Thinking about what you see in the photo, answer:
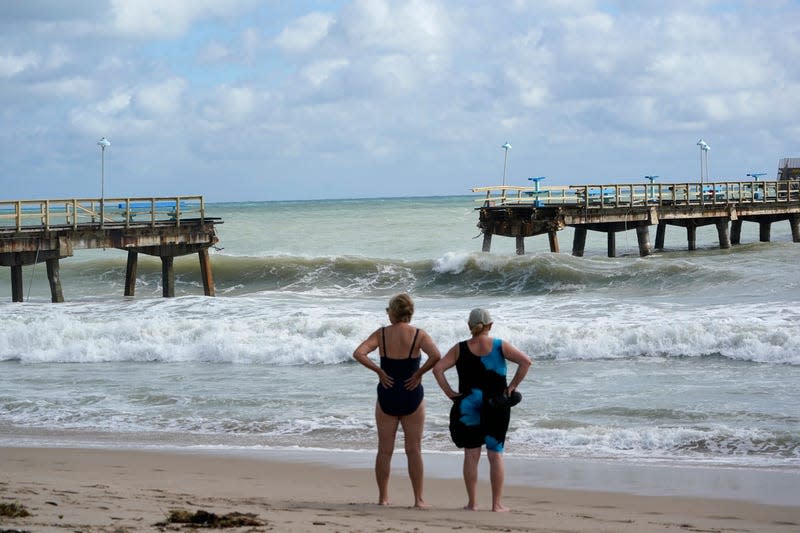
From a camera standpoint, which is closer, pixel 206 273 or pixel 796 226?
pixel 206 273

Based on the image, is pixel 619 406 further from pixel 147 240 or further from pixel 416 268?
pixel 416 268

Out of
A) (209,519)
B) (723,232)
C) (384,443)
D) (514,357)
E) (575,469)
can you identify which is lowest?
(575,469)

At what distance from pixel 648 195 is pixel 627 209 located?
2.21 metres

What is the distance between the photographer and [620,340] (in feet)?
54.9

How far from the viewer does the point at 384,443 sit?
680cm

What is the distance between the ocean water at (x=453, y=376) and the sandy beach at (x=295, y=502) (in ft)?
4.40

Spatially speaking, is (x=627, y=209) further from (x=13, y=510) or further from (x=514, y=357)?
(x=13, y=510)

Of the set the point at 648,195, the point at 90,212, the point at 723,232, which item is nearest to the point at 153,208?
the point at 90,212

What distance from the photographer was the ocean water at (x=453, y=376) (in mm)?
10227

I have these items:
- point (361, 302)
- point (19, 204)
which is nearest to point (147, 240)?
point (19, 204)

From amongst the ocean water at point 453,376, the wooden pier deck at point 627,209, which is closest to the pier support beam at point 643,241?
the wooden pier deck at point 627,209

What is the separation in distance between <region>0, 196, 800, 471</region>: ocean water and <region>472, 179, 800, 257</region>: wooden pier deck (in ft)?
4.34

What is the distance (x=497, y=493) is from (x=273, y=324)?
43.2 feet

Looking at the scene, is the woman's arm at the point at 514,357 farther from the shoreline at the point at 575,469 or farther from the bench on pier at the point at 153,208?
→ the bench on pier at the point at 153,208
